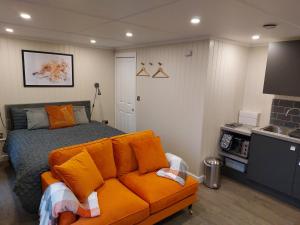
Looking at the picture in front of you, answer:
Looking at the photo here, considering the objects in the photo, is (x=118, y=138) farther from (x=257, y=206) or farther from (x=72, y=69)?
(x=72, y=69)

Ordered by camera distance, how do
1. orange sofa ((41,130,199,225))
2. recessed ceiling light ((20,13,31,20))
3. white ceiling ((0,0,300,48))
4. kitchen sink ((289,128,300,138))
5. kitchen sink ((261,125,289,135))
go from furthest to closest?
kitchen sink ((261,125,289,135)) < kitchen sink ((289,128,300,138)) < recessed ceiling light ((20,13,31,20)) < orange sofa ((41,130,199,225)) < white ceiling ((0,0,300,48))

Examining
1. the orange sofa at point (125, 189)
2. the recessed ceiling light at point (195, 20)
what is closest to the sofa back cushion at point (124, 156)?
the orange sofa at point (125, 189)

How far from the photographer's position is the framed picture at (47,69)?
3.88 metres

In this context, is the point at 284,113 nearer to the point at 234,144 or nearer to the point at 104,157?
the point at 234,144

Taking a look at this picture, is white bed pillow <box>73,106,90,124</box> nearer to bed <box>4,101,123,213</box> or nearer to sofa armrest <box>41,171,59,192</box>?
bed <box>4,101,123,213</box>

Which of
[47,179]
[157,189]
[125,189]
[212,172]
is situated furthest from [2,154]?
[212,172]

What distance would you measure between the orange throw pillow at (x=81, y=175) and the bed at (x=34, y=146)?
20.5 inches

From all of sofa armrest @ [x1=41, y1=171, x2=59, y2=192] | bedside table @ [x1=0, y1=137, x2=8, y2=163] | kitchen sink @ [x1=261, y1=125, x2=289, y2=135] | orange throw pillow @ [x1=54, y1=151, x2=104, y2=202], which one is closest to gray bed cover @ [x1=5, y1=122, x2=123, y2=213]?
sofa armrest @ [x1=41, y1=171, x2=59, y2=192]

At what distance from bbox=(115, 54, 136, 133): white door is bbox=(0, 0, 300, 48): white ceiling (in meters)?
1.67

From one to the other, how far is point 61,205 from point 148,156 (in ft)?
3.75

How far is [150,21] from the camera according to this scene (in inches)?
91.5

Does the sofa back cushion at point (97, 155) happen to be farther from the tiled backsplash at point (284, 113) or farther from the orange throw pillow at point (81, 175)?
the tiled backsplash at point (284, 113)

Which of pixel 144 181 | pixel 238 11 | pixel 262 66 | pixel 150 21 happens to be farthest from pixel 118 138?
pixel 262 66

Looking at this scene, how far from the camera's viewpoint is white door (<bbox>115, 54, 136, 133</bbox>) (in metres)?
4.60
